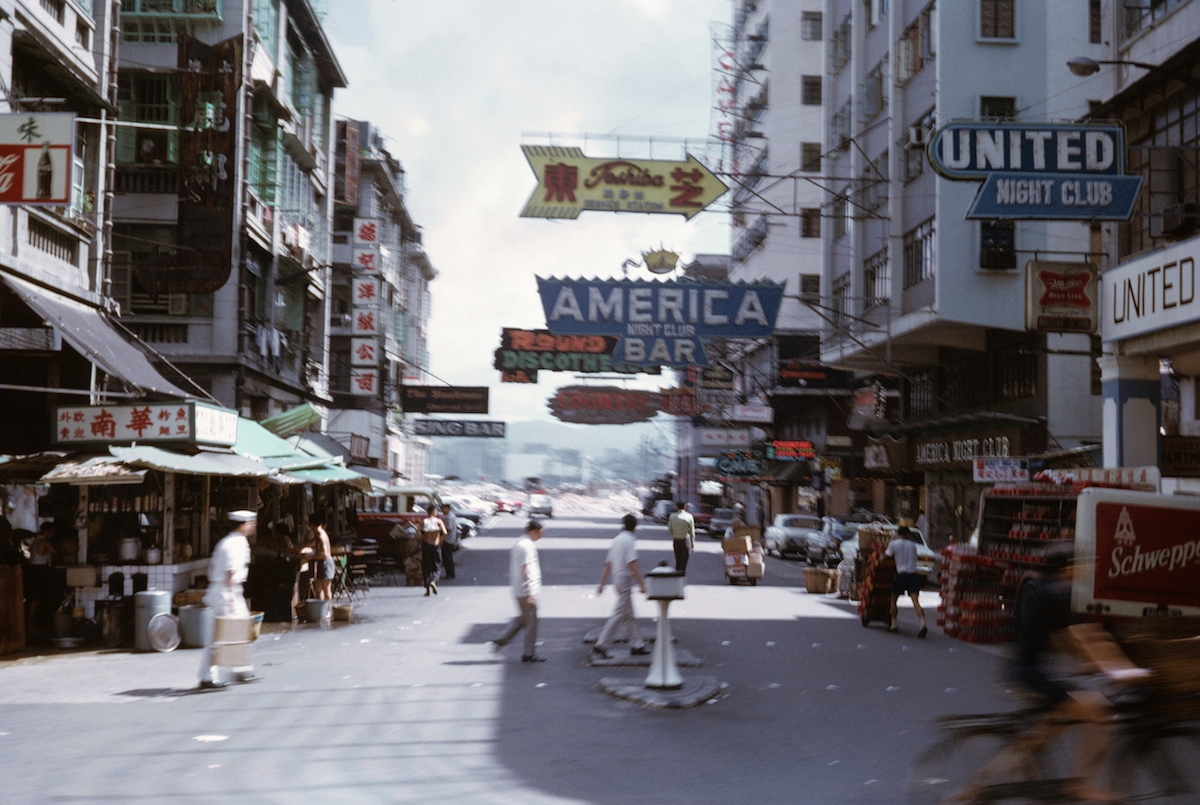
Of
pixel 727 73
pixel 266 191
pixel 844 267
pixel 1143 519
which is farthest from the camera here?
pixel 727 73

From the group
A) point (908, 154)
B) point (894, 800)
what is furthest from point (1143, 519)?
point (908, 154)

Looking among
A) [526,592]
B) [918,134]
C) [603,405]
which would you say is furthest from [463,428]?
[526,592]

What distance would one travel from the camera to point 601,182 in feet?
91.0

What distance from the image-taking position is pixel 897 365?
135 ft

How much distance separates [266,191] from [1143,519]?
978 inches

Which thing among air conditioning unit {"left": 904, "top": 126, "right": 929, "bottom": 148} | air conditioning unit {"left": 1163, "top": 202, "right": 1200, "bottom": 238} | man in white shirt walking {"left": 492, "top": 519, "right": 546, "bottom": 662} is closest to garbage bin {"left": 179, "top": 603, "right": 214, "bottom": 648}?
man in white shirt walking {"left": 492, "top": 519, "right": 546, "bottom": 662}

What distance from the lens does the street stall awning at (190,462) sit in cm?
1627

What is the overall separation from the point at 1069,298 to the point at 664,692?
13661 millimetres

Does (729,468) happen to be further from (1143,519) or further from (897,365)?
(1143,519)

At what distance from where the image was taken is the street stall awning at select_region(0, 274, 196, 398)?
18141mm

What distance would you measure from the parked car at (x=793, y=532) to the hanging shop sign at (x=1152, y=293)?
20.6 m

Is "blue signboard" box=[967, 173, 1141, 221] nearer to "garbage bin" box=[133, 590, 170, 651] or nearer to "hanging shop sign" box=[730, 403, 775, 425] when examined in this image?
"garbage bin" box=[133, 590, 170, 651]

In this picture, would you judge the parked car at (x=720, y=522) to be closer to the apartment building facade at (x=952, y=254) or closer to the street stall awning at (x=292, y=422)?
the apartment building facade at (x=952, y=254)

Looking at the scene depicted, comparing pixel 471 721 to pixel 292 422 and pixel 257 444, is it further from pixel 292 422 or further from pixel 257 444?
pixel 292 422
